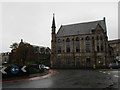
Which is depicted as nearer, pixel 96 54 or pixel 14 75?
pixel 14 75

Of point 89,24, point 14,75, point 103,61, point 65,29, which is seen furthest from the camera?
point 65,29

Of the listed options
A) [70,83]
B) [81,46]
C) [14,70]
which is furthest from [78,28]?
[70,83]

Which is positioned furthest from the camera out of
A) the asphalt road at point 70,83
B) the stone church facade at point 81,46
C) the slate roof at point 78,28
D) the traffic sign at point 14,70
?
the slate roof at point 78,28

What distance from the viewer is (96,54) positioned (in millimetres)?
54156

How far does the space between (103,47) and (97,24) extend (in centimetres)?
890

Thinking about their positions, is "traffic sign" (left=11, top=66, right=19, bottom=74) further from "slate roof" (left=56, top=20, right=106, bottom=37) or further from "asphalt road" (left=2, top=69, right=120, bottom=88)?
"slate roof" (left=56, top=20, right=106, bottom=37)

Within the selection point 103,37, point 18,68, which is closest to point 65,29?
point 103,37

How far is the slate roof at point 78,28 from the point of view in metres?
58.0

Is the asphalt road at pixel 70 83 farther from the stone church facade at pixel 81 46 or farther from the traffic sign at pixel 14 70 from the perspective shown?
the stone church facade at pixel 81 46

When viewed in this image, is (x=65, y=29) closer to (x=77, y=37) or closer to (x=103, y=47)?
(x=77, y=37)

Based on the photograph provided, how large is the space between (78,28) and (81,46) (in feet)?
27.5

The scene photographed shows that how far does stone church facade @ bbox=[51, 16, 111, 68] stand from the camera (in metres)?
54.0

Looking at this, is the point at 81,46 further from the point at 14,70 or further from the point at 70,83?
the point at 70,83

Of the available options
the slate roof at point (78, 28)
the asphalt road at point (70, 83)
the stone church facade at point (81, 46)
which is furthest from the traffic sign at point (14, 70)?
the slate roof at point (78, 28)
